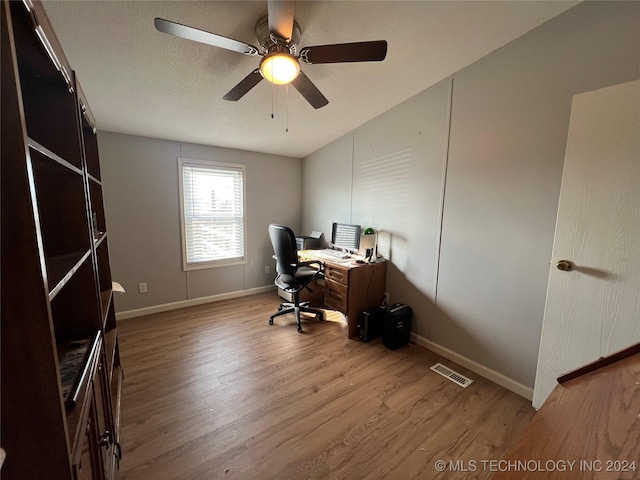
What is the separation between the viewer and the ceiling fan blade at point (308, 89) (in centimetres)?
171

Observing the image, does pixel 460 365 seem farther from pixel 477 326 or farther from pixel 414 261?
pixel 414 261

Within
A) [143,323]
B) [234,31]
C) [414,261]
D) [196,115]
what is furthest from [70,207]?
[414,261]

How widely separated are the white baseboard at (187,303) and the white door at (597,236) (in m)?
3.49

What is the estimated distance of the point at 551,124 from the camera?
1.72 meters

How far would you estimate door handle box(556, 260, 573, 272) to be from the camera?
5.08ft

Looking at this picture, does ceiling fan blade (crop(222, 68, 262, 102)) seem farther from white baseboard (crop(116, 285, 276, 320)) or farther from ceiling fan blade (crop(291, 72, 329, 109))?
white baseboard (crop(116, 285, 276, 320))

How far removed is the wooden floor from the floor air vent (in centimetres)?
5

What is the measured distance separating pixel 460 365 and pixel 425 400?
0.65 meters

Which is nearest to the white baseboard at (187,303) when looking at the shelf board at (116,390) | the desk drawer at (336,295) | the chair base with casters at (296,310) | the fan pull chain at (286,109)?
the chair base with casters at (296,310)

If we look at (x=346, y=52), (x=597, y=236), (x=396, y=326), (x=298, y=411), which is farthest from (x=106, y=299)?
(x=597, y=236)

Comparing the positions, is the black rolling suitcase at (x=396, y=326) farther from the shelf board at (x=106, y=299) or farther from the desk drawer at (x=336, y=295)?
the shelf board at (x=106, y=299)

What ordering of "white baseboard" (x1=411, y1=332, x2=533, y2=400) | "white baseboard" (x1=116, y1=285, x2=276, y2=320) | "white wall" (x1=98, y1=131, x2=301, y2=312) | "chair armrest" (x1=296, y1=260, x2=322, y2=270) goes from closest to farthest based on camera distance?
"white baseboard" (x1=411, y1=332, x2=533, y2=400) → "chair armrest" (x1=296, y1=260, x2=322, y2=270) → "white wall" (x1=98, y1=131, x2=301, y2=312) → "white baseboard" (x1=116, y1=285, x2=276, y2=320)

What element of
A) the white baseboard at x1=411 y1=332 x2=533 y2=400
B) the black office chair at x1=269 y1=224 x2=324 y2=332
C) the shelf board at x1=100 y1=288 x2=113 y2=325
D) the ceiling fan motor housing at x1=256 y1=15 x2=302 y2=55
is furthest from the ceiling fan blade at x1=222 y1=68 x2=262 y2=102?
the white baseboard at x1=411 y1=332 x2=533 y2=400

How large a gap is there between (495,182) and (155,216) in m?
3.66
